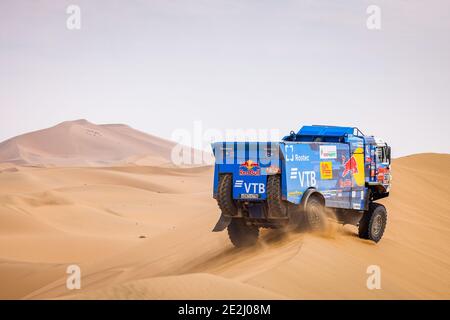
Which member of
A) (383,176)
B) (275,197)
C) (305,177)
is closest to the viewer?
(275,197)

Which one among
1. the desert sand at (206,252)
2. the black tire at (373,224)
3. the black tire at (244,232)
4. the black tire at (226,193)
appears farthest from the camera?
the black tire at (373,224)

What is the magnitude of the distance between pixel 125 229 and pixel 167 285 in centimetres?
2672

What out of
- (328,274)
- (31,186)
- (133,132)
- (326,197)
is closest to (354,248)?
(326,197)

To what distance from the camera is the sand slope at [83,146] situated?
146 meters

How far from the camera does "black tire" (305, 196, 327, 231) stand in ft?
50.0

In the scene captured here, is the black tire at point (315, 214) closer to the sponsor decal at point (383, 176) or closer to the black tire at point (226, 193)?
the black tire at point (226, 193)

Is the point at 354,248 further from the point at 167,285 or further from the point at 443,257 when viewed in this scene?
the point at 167,285

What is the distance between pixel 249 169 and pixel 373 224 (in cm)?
379

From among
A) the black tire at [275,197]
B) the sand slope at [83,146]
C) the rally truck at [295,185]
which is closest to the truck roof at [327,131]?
the rally truck at [295,185]

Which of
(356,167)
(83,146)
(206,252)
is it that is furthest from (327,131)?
(83,146)

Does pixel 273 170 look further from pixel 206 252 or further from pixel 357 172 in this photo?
pixel 206 252

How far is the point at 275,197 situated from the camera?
14.8 m

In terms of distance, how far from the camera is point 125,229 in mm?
36781

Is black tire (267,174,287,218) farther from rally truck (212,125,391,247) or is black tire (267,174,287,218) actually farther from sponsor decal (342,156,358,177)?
sponsor decal (342,156,358,177)
